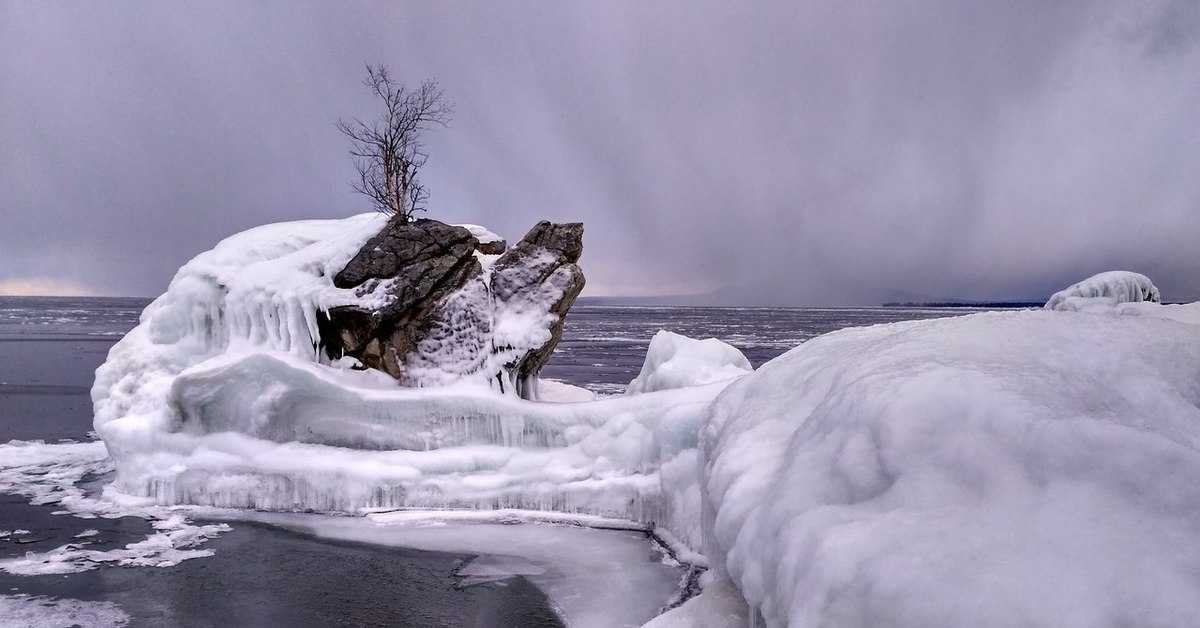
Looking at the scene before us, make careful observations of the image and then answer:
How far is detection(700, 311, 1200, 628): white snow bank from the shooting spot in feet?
9.82

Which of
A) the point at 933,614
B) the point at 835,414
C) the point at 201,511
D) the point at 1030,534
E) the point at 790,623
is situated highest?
the point at 835,414

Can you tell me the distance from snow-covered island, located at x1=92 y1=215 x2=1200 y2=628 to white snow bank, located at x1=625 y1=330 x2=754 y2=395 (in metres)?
0.07

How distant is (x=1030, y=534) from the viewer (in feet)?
10.7

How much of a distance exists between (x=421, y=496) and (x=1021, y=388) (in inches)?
323

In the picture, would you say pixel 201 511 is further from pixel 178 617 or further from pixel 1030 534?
pixel 1030 534

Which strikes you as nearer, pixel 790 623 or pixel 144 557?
pixel 790 623

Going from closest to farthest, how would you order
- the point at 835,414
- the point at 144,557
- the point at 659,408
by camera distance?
the point at 835,414 → the point at 144,557 → the point at 659,408

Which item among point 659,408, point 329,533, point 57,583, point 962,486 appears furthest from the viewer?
point 659,408

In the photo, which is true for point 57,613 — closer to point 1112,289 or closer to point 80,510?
point 80,510

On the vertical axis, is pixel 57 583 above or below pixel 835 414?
below

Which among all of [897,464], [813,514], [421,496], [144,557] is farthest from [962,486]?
[144,557]

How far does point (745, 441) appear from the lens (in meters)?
6.13

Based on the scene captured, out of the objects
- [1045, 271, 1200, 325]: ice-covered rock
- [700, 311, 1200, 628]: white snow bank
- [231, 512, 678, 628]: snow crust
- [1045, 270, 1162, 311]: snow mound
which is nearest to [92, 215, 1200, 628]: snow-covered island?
[700, 311, 1200, 628]: white snow bank

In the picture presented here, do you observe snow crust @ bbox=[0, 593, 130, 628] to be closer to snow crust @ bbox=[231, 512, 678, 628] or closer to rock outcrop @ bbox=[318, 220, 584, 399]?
snow crust @ bbox=[231, 512, 678, 628]
